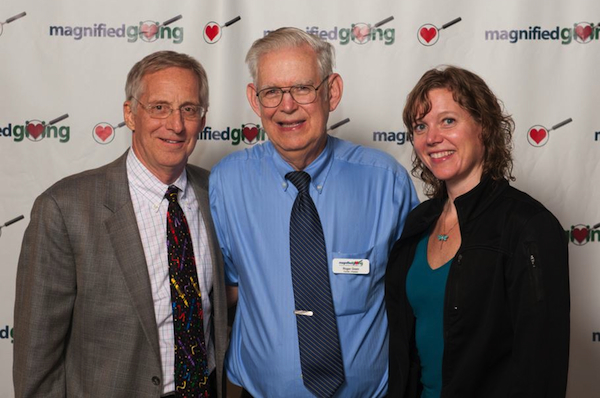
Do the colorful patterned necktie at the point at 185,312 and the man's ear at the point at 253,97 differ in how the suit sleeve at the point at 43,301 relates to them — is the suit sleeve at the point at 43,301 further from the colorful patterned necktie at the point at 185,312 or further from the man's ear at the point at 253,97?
the man's ear at the point at 253,97

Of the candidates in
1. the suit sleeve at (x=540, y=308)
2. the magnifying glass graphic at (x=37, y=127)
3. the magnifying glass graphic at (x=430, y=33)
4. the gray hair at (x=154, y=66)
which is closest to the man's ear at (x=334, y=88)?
the gray hair at (x=154, y=66)

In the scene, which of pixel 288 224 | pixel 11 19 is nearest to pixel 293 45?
pixel 288 224

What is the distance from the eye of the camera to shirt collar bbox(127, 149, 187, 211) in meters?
1.91

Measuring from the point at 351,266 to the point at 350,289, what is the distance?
0.22 feet

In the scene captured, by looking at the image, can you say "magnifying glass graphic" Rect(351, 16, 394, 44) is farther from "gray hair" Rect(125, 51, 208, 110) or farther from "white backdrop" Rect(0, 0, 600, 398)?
"gray hair" Rect(125, 51, 208, 110)

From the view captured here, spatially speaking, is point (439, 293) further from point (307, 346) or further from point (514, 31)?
point (514, 31)

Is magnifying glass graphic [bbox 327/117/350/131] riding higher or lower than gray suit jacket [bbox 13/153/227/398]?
higher

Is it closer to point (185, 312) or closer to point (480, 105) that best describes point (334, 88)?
point (480, 105)

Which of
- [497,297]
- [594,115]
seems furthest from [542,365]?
[594,115]

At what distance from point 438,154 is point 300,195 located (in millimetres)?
425

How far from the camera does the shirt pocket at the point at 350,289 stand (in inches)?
73.5

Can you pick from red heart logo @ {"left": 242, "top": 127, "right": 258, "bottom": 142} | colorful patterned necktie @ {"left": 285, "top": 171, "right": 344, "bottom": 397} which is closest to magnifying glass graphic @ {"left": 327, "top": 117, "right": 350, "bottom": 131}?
red heart logo @ {"left": 242, "top": 127, "right": 258, "bottom": 142}

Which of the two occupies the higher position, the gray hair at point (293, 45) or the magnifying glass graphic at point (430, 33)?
the magnifying glass graphic at point (430, 33)

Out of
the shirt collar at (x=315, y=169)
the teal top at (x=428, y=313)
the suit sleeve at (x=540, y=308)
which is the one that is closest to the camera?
the suit sleeve at (x=540, y=308)
